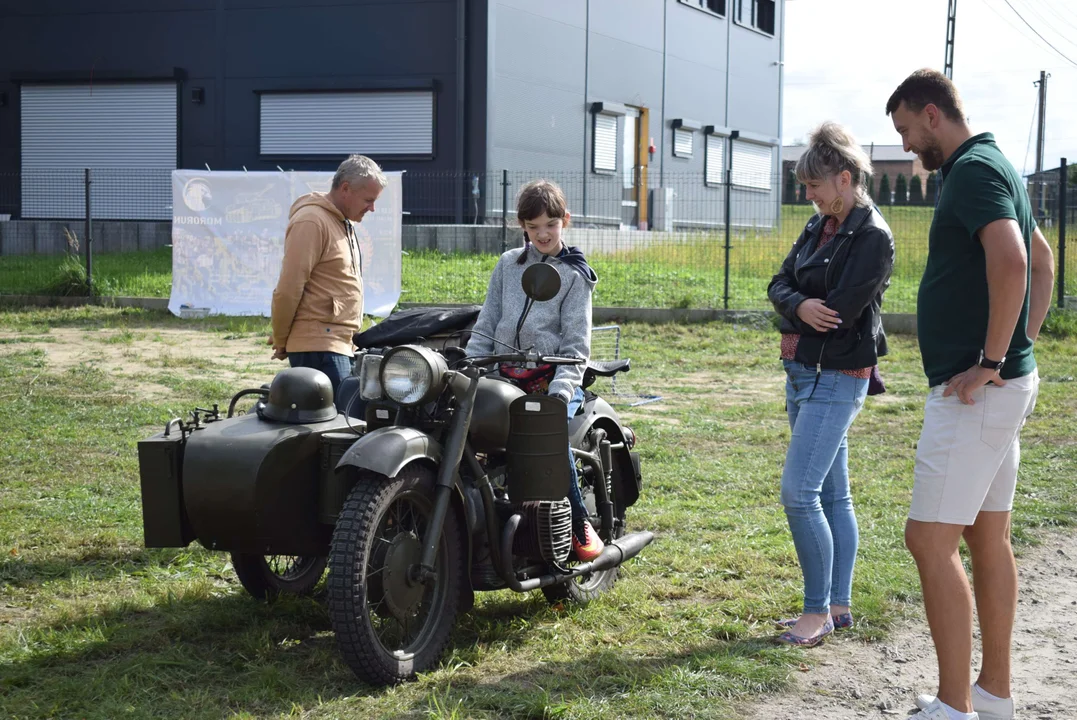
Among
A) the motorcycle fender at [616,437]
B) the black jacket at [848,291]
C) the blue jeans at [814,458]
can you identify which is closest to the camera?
the black jacket at [848,291]

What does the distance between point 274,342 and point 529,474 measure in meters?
1.83

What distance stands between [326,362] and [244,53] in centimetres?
2083

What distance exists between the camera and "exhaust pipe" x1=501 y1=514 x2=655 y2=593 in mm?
4316

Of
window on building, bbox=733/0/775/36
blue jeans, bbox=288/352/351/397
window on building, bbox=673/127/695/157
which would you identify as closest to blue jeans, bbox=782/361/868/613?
blue jeans, bbox=288/352/351/397

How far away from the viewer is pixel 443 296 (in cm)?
1717

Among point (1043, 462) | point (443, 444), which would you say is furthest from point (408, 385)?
point (1043, 462)

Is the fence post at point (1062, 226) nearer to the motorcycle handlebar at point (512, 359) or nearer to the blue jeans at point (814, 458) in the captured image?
the blue jeans at point (814, 458)

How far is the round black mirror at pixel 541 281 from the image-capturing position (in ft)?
13.3

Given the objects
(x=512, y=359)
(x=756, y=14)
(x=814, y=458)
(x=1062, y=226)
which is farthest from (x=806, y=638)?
(x=756, y=14)

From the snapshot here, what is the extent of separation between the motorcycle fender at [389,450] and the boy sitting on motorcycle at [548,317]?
0.65m

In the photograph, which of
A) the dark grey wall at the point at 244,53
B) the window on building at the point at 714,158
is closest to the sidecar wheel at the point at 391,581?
the dark grey wall at the point at 244,53

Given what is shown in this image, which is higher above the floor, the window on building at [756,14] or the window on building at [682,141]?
the window on building at [756,14]

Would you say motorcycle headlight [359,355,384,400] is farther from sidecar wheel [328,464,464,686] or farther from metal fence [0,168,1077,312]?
metal fence [0,168,1077,312]

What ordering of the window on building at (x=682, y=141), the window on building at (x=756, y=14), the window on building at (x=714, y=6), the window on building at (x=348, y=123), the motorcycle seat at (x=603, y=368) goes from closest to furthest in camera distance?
the motorcycle seat at (x=603, y=368), the window on building at (x=348, y=123), the window on building at (x=682, y=141), the window on building at (x=714, y=6), the window on building at (x=756, y=14)
